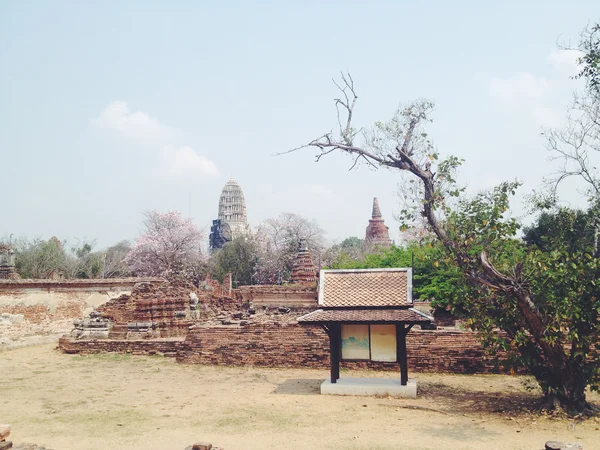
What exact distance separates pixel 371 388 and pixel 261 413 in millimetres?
2409

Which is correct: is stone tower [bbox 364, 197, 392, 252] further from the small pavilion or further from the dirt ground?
the small pavilion

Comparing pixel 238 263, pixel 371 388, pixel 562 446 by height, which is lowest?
pixel 371 388

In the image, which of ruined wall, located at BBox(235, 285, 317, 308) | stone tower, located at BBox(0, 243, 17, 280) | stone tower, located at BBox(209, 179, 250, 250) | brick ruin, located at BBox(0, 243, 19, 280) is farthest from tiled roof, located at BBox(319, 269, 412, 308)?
stone tower, located at BBox(209, 179, 250, 250)

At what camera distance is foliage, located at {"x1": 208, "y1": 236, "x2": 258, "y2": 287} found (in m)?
42.8

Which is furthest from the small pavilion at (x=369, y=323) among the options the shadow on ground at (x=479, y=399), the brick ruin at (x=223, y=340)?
the brick ruin at (x=223, y=340)

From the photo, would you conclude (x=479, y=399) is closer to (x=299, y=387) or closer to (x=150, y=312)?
(x=299, y=387)

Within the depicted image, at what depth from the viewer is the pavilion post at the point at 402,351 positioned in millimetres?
10355

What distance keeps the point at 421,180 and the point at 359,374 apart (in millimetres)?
5030

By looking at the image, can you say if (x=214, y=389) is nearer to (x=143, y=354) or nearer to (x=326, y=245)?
(x=143, y=354)

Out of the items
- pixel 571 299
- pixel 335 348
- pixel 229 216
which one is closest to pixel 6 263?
pixel 335 348

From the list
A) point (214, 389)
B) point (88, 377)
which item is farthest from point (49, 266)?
point (214, 389)

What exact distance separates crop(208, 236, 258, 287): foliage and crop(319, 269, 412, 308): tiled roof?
31.1 meters

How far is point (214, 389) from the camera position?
11055 mm

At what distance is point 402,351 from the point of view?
1041cm
